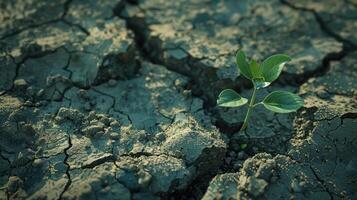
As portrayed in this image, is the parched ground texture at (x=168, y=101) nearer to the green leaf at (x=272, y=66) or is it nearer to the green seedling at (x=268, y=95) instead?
the green seedling at (x=268, y=95)

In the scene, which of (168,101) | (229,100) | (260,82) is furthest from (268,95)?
(168,101)

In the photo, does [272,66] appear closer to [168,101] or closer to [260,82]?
[260,82]

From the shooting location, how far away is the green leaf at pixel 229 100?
2.45m

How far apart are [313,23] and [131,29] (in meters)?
1.64

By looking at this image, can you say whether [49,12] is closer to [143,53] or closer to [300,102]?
[143,53]

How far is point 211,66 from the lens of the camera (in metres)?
3.02

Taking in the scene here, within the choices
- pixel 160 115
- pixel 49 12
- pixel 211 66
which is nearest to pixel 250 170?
pixel 160 115

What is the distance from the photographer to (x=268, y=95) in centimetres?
252

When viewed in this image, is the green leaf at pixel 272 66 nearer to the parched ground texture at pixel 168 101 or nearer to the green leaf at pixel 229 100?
the green leaf at pixel 229 100

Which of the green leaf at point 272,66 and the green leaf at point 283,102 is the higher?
the green leaf at point 272,66

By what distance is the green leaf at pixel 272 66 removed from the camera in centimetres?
253

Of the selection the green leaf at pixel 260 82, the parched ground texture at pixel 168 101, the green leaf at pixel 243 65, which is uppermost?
the green leaf at pixel 243 65

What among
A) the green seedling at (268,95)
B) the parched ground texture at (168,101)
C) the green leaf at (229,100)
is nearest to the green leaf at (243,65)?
the green seedling at (268,95)

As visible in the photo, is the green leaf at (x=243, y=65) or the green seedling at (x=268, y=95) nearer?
→ the green seedling at (x=268, y=95)
